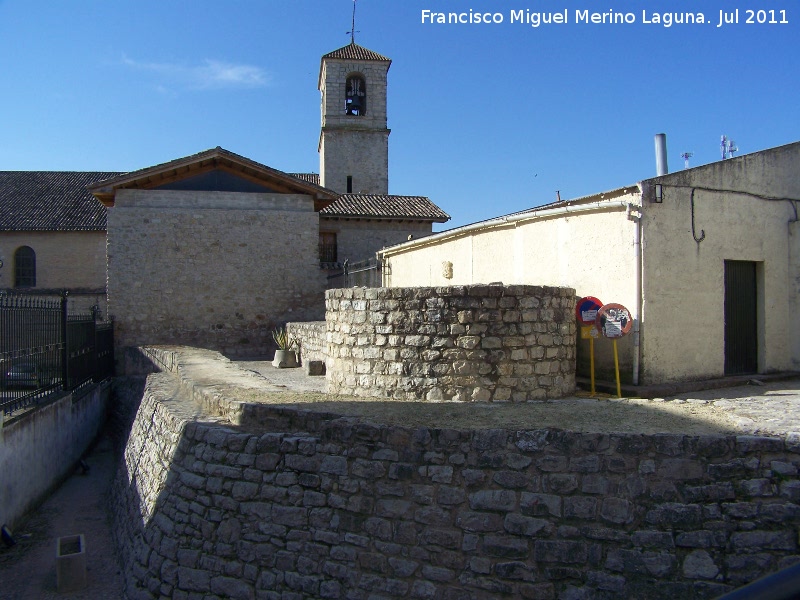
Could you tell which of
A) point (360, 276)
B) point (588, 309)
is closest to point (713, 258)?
point (588, 309)

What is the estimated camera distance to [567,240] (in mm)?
9211

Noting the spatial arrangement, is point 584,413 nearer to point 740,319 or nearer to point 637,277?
point 637,277

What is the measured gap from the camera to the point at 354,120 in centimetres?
2816

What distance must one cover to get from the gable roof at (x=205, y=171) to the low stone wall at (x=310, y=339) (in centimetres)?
542

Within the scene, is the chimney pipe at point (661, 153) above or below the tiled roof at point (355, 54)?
below

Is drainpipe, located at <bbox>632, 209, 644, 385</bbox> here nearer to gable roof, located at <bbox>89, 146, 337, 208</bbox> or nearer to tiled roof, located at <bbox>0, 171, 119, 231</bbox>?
gable roof, located at <bbox>89, 146, 337, 208</bbox>

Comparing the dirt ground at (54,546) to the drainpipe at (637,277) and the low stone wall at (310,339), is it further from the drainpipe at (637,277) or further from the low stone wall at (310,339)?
the drainpipe at (637,277)

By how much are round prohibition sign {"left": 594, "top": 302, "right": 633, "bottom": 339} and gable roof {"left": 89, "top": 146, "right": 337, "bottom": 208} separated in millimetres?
12957

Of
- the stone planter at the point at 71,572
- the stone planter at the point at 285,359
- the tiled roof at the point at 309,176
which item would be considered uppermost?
the tiled roof at the point at 309,176

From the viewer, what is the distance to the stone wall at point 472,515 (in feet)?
15.8

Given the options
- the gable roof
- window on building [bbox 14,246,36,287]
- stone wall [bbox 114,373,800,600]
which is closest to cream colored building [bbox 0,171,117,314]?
window on building [bbox 14,246,36,287]

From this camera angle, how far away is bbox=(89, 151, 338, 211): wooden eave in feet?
61.0

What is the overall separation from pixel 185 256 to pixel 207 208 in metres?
1.69

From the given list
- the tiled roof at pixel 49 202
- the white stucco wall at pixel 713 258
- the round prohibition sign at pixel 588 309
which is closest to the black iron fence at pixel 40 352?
the round prohibition sign at pixel 588 309
